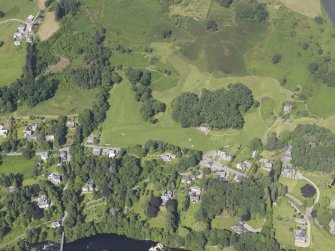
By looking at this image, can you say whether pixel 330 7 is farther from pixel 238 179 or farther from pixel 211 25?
pixel 238 179

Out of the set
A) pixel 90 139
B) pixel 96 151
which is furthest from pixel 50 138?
pixel 96 151

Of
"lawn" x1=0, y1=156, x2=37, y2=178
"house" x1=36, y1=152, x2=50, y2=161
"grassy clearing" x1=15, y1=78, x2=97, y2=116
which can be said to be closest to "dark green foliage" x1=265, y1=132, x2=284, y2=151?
"grassy clearing" x1=15, y1=78, x2=97, y2=116

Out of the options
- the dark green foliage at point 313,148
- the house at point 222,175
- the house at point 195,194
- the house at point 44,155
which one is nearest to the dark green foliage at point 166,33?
the dark green foliage at point 313,148

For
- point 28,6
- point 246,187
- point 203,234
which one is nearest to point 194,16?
point 28,6

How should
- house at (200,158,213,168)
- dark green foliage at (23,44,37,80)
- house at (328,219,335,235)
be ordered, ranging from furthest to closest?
dark green foliage at (23,44,37,80) → house at (200,158,213,168) → house at (328,219,335,235)

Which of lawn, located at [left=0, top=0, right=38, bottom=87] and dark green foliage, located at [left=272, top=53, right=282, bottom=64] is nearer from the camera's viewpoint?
lawn, located at [left=0, top=0, right=38, bottom=87]

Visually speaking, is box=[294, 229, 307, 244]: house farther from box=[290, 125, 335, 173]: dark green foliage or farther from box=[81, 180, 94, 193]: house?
box=[81, 180, 94, 193]: house

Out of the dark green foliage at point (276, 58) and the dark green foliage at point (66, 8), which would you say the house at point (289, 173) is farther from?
the dark green foliage at point (66, 8)
